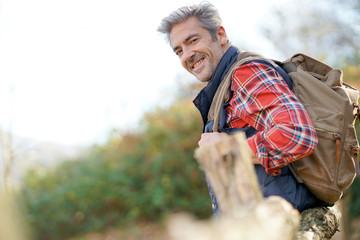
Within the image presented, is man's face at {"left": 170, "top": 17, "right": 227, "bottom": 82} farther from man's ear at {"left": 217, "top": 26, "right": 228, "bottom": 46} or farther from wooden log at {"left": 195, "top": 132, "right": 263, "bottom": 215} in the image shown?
wooden log at {"left": 195, "top": 132, "right": 263, "bottom": 215}

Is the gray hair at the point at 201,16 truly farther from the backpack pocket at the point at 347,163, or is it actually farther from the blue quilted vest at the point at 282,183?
the backpack pocket at the point at 347,163

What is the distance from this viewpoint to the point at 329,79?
2174mm

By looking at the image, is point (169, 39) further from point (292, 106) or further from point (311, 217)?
point (311, 217)

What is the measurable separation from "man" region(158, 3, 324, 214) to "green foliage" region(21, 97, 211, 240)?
530cm

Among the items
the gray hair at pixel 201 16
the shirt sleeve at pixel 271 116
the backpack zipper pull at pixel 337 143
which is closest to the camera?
the shirt sleeve at pixel 271 116

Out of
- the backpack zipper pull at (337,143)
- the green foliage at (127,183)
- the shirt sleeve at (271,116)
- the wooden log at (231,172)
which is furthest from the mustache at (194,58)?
the green foliage at (127,183)

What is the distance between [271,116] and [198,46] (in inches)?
31.0

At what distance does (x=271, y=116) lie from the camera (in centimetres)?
187

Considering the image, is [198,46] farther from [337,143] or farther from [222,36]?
[337,143]

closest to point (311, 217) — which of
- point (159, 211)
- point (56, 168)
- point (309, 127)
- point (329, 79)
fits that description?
point (309, 127)

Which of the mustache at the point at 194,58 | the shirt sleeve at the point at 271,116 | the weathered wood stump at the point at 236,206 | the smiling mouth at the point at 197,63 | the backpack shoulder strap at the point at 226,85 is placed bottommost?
the weathered wood stump at the point at 236,206

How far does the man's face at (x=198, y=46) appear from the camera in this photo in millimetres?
2436

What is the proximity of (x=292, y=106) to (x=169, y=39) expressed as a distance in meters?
1.10

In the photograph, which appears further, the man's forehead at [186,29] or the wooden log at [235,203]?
the man's forehead at [186,29]
